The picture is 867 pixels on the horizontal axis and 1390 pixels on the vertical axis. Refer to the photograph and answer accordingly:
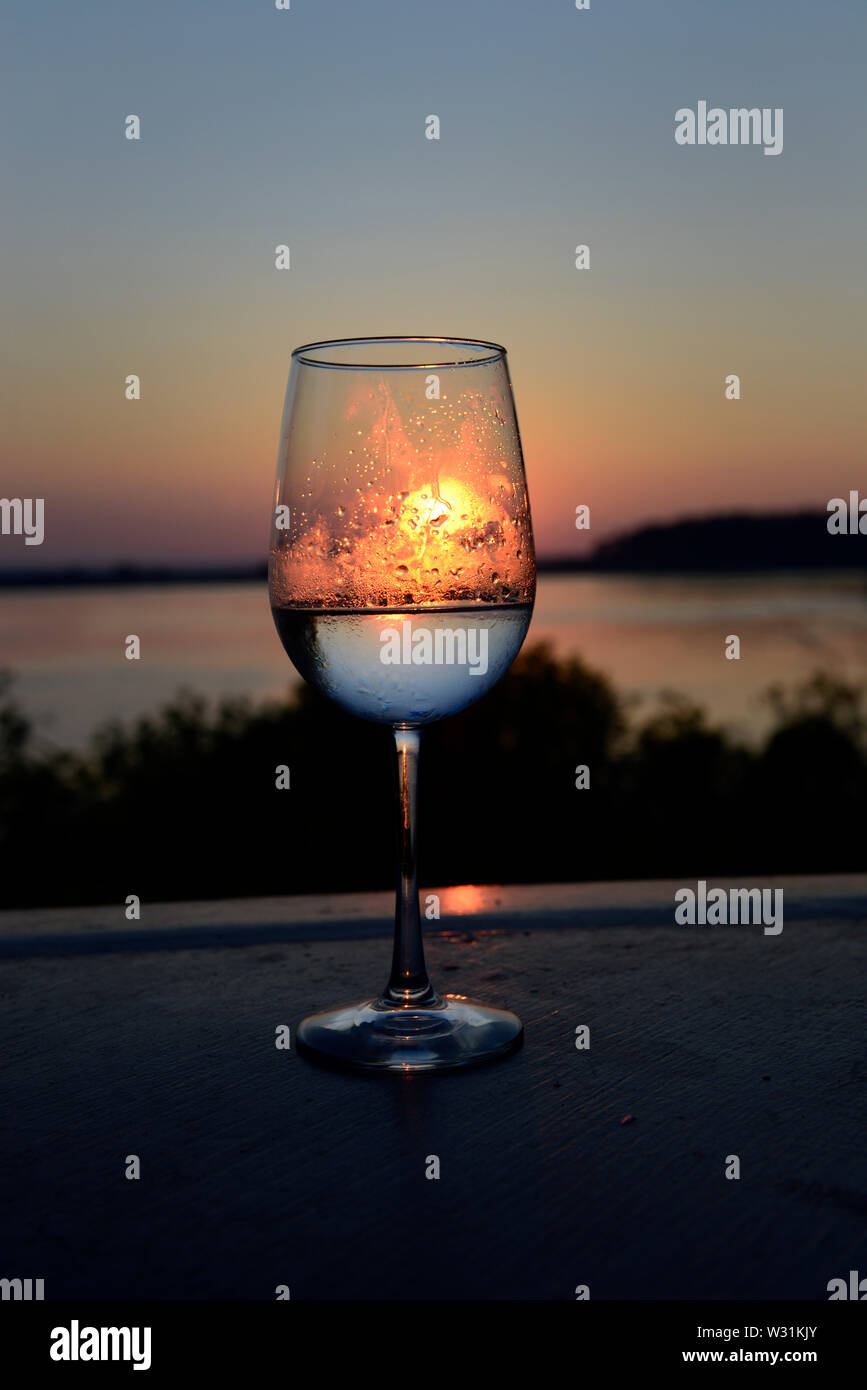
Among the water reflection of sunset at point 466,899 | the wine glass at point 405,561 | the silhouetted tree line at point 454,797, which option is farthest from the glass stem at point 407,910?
the silhouetted tree line at point 454,797

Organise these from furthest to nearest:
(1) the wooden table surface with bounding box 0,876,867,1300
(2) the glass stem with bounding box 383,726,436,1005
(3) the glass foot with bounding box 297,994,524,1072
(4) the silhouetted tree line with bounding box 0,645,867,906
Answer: (4) the silhouetted tree line with bounding box 0,645,867,906
(2) the glass stem with bounding box 383,726,436,1005
(3) the glass foot with bounding box 297,994,524,1072
(1) the wooden table surface with bounding box 0,876,867,1300

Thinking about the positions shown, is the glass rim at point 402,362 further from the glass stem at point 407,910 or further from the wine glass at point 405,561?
the glass stem at point 407,910

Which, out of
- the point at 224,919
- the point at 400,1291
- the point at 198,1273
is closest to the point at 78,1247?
the point at 198,1273

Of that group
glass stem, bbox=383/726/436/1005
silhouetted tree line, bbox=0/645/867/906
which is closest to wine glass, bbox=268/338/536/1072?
glass stem, bbox=383/726/436/1005

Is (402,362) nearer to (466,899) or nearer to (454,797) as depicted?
(466,899)

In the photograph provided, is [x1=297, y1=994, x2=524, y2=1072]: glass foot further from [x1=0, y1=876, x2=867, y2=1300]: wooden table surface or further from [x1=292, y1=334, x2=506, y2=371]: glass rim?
[x1=292, y1=334, x2=506, y2=371]: glass rim
